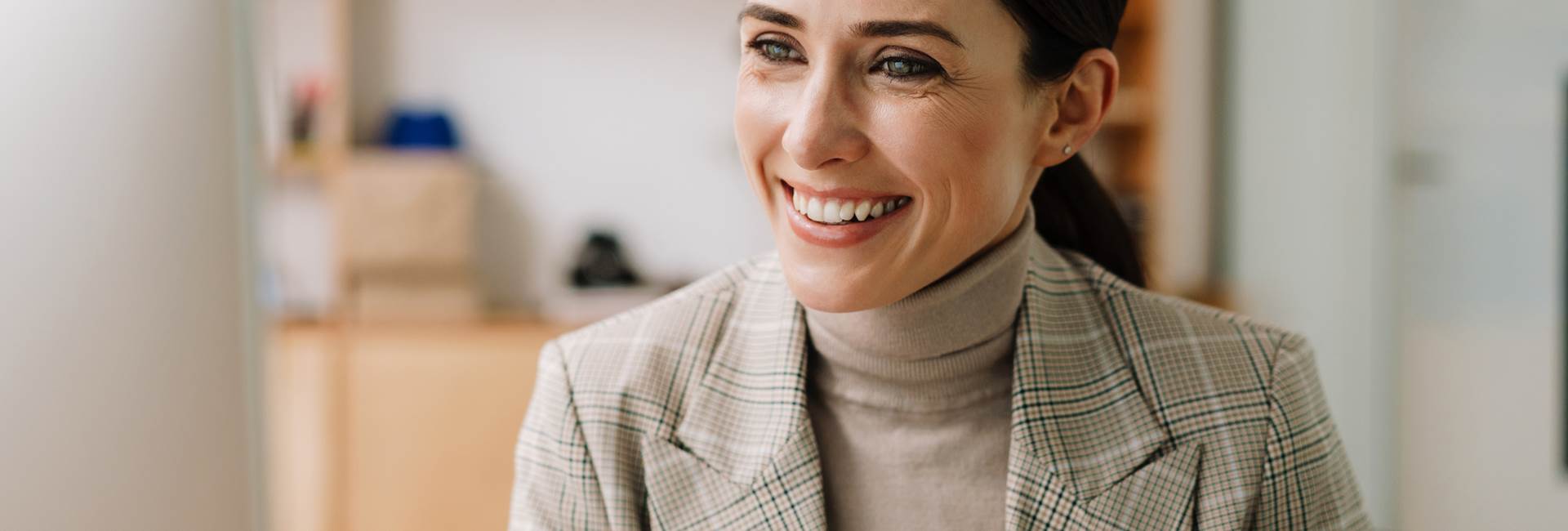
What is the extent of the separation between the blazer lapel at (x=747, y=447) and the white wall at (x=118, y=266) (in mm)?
403

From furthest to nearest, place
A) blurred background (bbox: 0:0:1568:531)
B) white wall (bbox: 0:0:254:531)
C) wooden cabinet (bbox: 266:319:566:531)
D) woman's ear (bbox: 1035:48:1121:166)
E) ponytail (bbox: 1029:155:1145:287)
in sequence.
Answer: wooden cabinet (bbox: 266:319:566:531) → blurred background (bbox: 0:0:1568:531) → ponytail (bbox: 1029:155:1145:287) → woman's ear (bbox: 1035:48:1121:166) → white wall (bbox: 0:0:254:531)

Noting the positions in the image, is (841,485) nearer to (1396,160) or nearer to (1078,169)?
(1078,169)

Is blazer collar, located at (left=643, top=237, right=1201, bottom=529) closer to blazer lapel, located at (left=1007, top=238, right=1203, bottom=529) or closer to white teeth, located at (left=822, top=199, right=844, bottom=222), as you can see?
blazer lapel, located at (left=1007, top=238, right=1203, bottom=529)

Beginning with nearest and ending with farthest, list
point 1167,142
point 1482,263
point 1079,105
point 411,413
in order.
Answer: point 1079,105
point 1482,263
point 411,413
point 1167,142

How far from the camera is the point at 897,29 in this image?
2.92 feet

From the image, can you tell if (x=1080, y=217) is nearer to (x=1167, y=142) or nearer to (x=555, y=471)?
(x=555, y=471)

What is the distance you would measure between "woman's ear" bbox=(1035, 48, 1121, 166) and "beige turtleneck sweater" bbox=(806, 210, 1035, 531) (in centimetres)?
8

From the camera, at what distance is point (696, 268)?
3.63m

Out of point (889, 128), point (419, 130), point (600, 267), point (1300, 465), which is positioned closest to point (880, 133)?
point (889, 128)

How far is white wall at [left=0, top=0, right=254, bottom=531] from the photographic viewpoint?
62cm

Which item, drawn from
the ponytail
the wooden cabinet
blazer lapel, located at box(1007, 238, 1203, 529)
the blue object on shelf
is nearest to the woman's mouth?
blazer lapel, located at box(1007, 238, 1203, 529)

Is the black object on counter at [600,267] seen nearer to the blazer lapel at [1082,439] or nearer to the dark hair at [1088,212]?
the dark hair at [1088,212]

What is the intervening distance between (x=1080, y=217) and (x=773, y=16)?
1.58 feet

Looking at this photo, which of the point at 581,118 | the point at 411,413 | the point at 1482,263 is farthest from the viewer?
the point at 581,118
